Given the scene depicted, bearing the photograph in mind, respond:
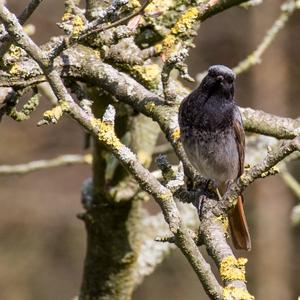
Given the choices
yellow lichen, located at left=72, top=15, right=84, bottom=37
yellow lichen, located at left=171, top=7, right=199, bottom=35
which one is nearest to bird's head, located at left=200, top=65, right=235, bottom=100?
yellow lichen, located at left=171, top=7, right=199, bottom=35

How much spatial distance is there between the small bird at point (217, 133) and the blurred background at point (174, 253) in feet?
22.5

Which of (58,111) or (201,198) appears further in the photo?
(201,198)

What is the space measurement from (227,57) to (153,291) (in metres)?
3.28

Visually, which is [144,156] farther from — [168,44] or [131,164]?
[131,164]

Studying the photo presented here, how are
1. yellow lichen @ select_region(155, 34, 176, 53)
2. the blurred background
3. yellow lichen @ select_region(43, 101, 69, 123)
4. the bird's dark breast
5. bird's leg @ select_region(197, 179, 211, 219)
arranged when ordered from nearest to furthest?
yellow lichen @ select_region(43, 101, 69, 123), bird's leg @ select_region(197, 179, 211, 219), yellow lichen @ select_region(155, 34, 176, 53), the bird's dark breast, the blurred background

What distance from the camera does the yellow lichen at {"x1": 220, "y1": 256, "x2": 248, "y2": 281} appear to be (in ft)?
7.63

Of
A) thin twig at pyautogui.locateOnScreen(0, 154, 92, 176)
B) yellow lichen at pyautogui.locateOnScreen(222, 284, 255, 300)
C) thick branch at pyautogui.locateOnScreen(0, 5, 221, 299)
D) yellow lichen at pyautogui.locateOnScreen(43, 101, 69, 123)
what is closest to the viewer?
yellow lichen at pyautogui.locateOnScreen(222, 284, 255, 300)

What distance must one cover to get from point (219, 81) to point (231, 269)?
1.43 m

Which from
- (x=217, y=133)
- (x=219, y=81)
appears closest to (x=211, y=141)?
(x=217, y=133)

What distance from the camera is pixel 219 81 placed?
3664 mm

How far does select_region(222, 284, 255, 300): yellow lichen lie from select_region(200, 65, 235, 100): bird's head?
1.49m

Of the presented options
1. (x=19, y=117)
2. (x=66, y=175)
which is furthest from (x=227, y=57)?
(x=19, y=117)

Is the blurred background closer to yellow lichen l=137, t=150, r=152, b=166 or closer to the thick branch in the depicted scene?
yellow lichen l=137, t=150, r=152, b=166

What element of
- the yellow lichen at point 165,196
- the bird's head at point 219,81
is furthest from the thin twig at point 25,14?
the bird's head at point 219,81
